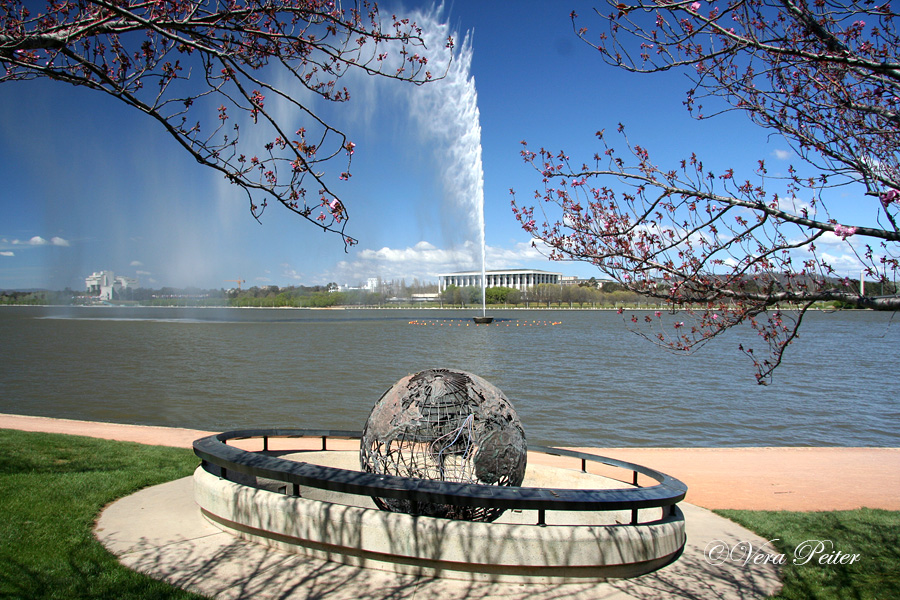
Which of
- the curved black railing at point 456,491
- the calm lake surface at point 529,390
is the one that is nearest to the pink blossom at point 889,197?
the curved black railing at point 456,491

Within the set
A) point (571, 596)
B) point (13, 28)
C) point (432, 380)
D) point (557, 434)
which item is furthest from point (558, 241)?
point (557, 434)

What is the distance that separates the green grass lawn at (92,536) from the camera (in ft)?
16.0

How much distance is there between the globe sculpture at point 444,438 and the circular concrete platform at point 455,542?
2.31ft

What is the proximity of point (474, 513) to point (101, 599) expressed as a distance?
3214 mm

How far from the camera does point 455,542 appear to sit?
5152 millimetres

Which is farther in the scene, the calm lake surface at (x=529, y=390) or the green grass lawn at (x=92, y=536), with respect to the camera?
the calm lake surface at (x=529, y=390)

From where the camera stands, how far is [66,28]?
14.5 ft

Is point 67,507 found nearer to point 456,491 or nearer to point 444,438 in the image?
point 444,438

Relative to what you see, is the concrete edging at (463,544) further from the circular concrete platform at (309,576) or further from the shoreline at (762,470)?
the shoreline at (762,470)

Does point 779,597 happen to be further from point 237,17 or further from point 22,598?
point 237,17

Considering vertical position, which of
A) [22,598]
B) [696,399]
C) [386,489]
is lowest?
[696,399]

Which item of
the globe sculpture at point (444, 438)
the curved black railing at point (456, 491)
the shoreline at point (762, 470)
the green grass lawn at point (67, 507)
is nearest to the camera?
the green grass lawn at point (67, 507)

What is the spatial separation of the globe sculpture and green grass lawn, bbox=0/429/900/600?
2173 mm

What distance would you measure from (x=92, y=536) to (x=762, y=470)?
11839 mm
